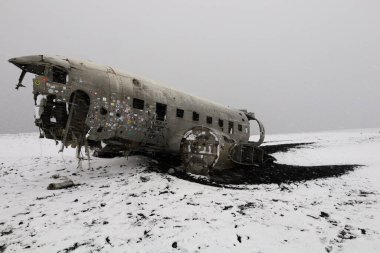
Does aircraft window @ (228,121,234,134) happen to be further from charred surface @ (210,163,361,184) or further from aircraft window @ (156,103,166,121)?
aircraft window @ (156,103,166,121)

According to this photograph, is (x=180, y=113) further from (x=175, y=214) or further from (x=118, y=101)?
(x=175, y=214)

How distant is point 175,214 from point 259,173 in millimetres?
9069

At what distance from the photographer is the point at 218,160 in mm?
14359

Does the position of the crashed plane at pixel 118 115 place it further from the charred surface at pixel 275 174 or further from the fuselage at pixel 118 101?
the charred surface at pixel 275 174

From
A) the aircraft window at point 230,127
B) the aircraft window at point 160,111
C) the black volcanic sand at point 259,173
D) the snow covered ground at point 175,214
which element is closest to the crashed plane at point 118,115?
the aircraft window at point 160,111

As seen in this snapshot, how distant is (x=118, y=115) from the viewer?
1296cm

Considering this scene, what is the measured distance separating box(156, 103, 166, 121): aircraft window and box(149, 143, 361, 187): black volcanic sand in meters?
2.72

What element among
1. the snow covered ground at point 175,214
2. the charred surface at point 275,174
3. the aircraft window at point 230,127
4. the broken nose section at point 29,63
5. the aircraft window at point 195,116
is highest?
the broken nose section at point 29,63

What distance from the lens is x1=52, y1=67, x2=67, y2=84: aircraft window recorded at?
38.1 ft

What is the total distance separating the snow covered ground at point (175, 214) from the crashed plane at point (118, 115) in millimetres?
2118

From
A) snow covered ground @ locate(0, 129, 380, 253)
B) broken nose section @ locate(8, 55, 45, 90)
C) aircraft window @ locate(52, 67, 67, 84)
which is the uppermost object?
broken nose section @ locate(8, 55, 45, 90)

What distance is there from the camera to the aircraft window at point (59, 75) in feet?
38.1

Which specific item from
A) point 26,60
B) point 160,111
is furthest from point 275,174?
point 26,60

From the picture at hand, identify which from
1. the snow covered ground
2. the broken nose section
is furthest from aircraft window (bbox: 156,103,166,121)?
the broken nose section
